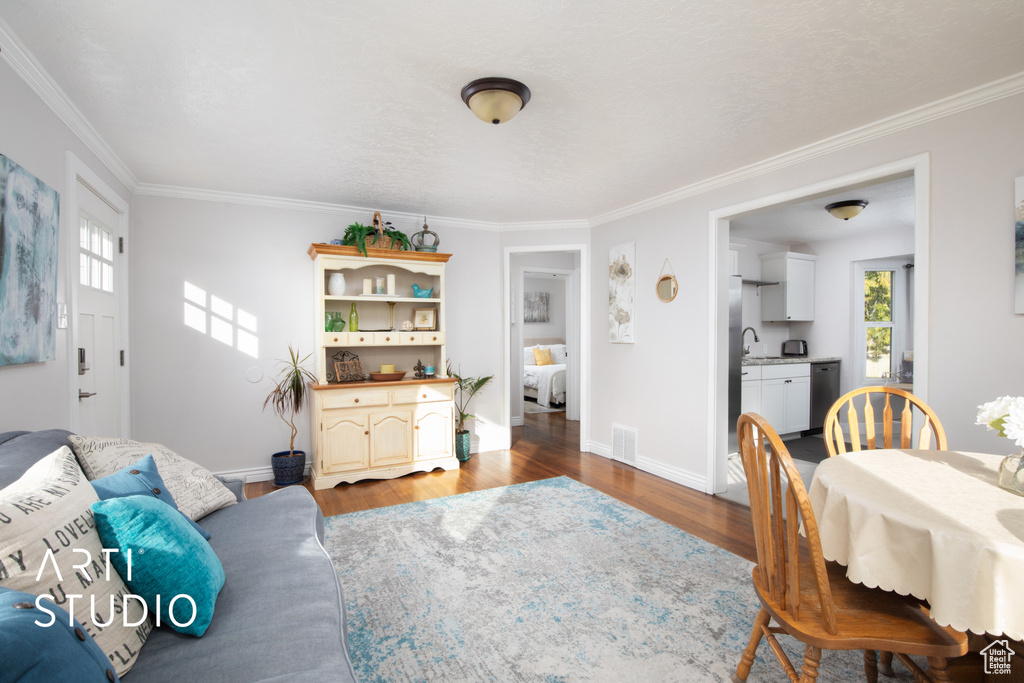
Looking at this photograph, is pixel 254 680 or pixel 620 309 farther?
pixel 620 309

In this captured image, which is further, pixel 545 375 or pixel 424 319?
pixel 545 375

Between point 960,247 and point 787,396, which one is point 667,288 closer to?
point 960,247

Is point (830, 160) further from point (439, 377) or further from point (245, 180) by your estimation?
point (245, 180)

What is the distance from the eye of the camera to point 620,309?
4520mm

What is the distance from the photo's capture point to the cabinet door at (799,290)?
5820mm

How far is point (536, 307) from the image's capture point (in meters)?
8.62

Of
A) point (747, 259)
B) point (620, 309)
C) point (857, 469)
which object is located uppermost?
point (747, 259)

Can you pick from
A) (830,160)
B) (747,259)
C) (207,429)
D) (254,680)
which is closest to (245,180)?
(207,429)

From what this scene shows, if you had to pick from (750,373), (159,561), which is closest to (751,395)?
(750,373)

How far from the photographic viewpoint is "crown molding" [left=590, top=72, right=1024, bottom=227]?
224 cm

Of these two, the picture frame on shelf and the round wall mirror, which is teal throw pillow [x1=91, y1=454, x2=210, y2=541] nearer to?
the picture frame on shelf

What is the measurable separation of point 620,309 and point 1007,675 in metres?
3.36

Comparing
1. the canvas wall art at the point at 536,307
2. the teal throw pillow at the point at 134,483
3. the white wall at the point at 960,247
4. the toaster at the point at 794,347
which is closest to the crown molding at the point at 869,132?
the white wall at the point at 960,247

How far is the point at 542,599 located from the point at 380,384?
236cm
